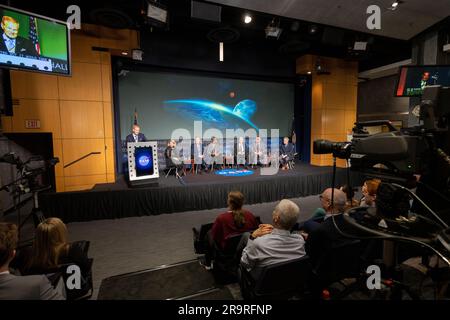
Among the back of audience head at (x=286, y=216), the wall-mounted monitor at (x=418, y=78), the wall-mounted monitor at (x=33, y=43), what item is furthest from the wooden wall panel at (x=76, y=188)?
the wall-mounted monitor at (x=418, y=78)

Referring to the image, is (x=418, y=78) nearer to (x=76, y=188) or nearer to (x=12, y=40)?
(x=12, y=40)

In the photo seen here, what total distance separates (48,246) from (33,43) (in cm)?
258

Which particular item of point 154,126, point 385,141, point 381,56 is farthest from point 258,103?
point 385,141

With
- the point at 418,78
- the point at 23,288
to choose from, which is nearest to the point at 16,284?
the point at 23,288

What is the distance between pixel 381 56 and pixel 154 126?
708 centimetres

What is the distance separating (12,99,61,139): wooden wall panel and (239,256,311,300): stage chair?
499 cm

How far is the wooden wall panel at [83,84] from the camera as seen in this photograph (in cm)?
481

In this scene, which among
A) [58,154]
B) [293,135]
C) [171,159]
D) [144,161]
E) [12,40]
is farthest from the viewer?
[293,135]

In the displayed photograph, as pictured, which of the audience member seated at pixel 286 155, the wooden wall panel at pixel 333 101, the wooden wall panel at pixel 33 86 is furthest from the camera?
the wooden wall panel at pixel 333 101

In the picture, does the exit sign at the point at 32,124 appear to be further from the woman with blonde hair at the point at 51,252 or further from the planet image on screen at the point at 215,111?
the woman with blonde hair at the point at 51,252

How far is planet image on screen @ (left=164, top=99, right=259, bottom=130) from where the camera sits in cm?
666

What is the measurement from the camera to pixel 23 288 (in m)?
1.03

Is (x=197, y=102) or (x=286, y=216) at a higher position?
(x=197, y=102)

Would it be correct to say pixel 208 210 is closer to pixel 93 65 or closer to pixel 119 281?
pixel 119 281
